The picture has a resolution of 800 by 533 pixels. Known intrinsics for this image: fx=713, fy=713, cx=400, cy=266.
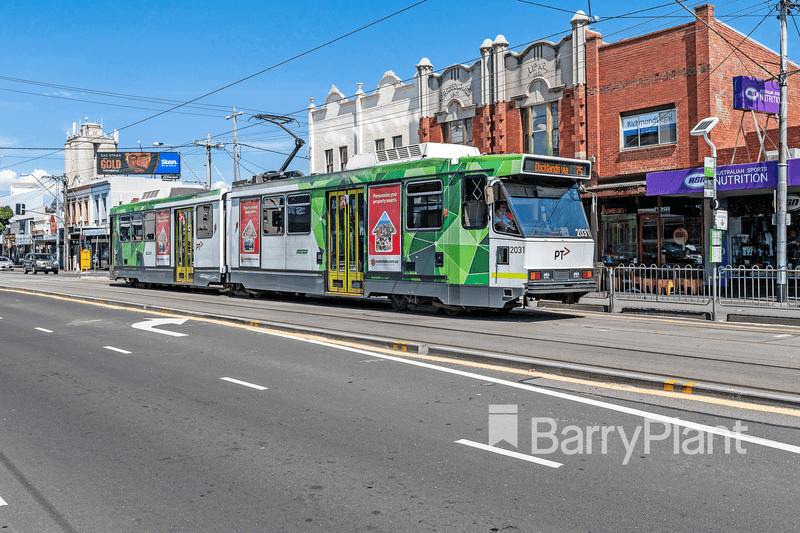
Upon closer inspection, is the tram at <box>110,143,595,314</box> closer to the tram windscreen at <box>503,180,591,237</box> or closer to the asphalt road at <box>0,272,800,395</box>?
the tram windscreen at <box>503,180,591,237</box>

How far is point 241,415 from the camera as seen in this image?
685 centimetres

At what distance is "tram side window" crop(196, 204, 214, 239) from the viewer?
22.7 m

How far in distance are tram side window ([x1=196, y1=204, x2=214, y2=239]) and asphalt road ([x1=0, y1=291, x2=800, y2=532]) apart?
44.8ft

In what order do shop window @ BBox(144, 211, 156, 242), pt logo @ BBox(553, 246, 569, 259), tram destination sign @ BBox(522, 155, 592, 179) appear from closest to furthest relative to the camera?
tram destination sign @ BBox(522, 155, 592, 179) < pt logo @ BBox(553, 246, 569, 259) < shop window @ BBox(144, 211, 156, 242)

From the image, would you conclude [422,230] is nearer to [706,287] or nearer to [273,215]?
[273,215]

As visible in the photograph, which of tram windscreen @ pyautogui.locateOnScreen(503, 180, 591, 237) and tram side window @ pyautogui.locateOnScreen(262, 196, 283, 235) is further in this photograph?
tram side window @ pyautogui.locateOnScreen(262, 196, 283, 235)

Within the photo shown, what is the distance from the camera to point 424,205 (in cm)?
1556

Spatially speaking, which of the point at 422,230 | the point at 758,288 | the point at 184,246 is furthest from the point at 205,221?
the point at 758,288

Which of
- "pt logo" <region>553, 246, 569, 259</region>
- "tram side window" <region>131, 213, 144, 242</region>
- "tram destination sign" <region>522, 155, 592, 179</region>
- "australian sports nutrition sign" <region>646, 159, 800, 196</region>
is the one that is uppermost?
"australian sports nutrition sign" <region>646, 159, 800, 196</region>

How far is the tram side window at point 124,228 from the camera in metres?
28.0

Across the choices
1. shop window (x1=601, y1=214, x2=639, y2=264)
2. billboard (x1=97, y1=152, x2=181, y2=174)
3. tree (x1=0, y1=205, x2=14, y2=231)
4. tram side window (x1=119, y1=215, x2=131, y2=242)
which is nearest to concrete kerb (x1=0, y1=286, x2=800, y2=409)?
shop window (x1=601, y1=214, x2=639, y2=264)

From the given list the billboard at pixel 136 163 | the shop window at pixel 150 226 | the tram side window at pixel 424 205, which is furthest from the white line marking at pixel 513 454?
the billboard at pixel 136 163

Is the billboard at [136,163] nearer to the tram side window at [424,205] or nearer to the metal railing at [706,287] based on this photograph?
the metal railing at [706,287]

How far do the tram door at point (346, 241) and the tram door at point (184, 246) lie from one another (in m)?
7.85
